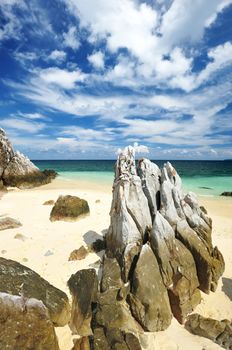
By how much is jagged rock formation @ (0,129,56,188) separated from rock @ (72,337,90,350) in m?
29.6

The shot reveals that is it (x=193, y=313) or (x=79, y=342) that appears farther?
(x=193, y=313)

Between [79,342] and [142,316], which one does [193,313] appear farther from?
[79,342]

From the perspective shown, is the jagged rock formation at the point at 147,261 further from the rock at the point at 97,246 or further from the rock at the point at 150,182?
the rock at the point at 97,246

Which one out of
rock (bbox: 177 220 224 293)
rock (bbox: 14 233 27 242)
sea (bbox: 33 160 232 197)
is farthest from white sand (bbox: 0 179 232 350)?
sea (bbox: 33 160 232 197)

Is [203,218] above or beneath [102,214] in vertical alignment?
above

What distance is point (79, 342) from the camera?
7.00 meters

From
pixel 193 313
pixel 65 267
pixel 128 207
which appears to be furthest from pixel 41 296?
pixel 193 313

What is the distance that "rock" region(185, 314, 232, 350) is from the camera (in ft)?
24.3

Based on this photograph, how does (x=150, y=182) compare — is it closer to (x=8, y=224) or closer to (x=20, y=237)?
(x=20, y=237)

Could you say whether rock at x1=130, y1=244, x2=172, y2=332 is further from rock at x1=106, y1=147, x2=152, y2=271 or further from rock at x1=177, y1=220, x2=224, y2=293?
rock at x1=177, y1=220, x2=224, y2=293

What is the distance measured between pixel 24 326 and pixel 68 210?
1100 centimetres

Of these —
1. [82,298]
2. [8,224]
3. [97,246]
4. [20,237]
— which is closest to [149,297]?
[82,298]

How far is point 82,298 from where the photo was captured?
853 cm

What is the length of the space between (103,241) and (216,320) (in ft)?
21.2
